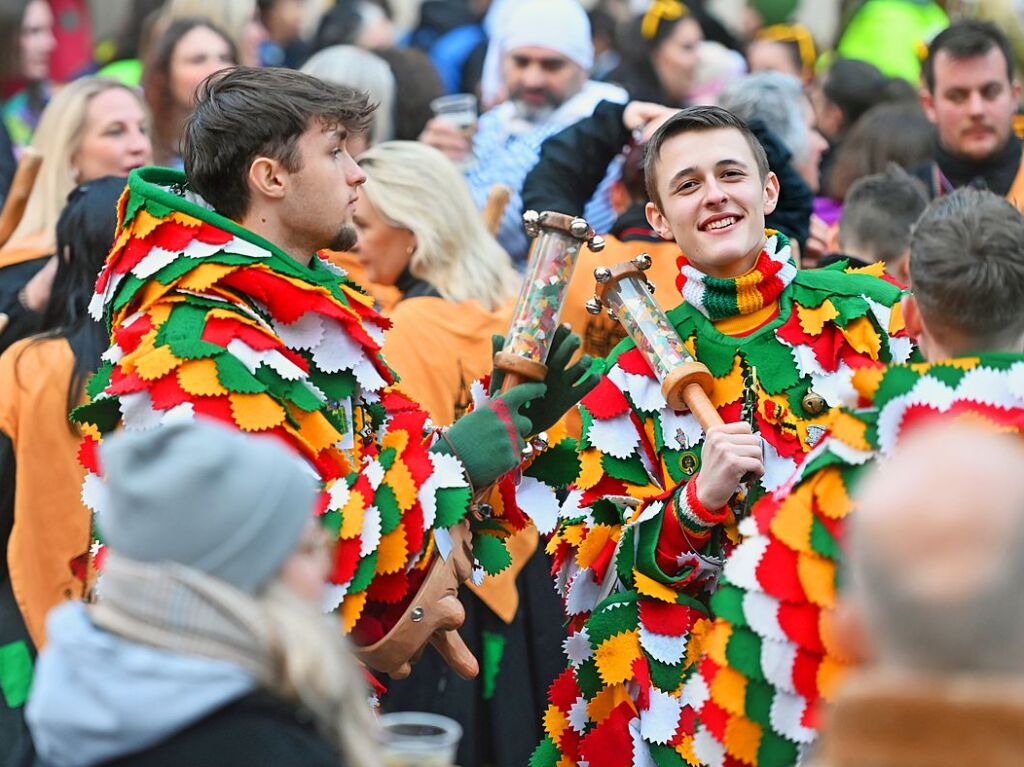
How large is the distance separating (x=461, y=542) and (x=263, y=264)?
0.77 m

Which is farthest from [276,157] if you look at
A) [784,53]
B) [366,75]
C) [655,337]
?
[784,53]

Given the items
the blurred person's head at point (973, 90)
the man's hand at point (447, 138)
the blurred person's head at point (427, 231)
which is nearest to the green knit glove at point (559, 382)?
the blurred person's head at point (427, 231)

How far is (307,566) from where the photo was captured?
8.73ft

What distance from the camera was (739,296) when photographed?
4.25 metres

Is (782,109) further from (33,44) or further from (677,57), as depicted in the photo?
(33,44)

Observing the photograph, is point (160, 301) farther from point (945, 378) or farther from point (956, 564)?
point (956, 564)

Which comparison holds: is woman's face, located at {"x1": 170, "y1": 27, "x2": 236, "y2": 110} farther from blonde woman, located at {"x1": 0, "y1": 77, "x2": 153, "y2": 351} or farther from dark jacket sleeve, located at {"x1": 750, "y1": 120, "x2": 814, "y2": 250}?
dark jacket sleeve, located at {"x1": 750, "y1": 120, "x2": 814, "y2": 250}

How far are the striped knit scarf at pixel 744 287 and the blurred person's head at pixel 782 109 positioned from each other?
2.32 meters

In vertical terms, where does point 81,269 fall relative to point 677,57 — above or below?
below

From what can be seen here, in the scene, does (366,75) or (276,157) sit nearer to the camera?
(276,157)

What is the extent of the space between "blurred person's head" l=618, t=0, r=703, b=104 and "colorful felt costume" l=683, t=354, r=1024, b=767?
20.4 feet

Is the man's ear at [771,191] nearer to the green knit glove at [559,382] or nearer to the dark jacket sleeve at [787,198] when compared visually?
the green knit glove at [559,382]

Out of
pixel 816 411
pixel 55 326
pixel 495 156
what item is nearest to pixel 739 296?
pixel 816 411

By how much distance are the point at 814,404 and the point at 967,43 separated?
316cm
